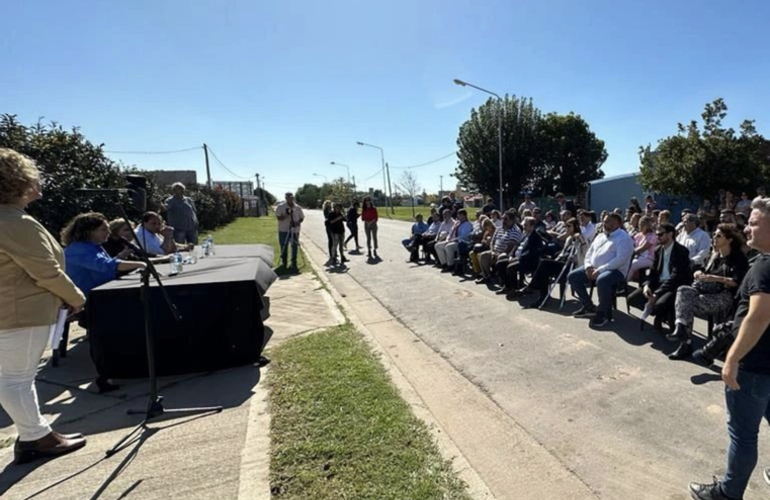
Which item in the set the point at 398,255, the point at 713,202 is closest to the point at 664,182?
the point at 713,202

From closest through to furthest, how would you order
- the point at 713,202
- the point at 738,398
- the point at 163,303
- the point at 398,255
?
1. the point at 738,398
2. the point at 163,303
3. the point at 398,255
4. the point at 713,202

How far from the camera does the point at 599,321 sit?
563cm

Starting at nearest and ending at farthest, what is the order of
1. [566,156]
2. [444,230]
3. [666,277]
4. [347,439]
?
1. [347,439]
2. [666,277]
3. [444,230]
4. [566,156]

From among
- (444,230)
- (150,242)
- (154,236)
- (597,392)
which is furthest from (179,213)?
(597,392)

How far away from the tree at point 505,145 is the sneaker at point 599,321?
23970 millimetres

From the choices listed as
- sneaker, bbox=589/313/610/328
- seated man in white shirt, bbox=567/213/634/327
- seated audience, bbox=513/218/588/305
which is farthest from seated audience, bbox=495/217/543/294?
sneaker, bbox=589/313/610/328

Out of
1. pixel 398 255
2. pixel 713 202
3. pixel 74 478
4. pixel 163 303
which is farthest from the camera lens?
pixel 713 202

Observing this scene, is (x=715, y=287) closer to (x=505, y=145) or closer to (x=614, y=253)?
(x=614, y=253)

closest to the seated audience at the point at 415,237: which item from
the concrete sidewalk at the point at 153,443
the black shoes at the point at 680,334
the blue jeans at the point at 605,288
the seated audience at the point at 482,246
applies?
the seated audience at the point at 482,246

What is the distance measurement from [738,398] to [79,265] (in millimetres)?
5273

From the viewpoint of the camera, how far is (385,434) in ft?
9.73

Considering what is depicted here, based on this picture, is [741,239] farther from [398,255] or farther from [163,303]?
[398,255]

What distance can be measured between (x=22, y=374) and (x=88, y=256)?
1752mm

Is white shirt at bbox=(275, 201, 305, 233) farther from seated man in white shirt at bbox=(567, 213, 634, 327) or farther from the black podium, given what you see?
seated man in white shirt at bbox=(567, 213, 634, 327)
